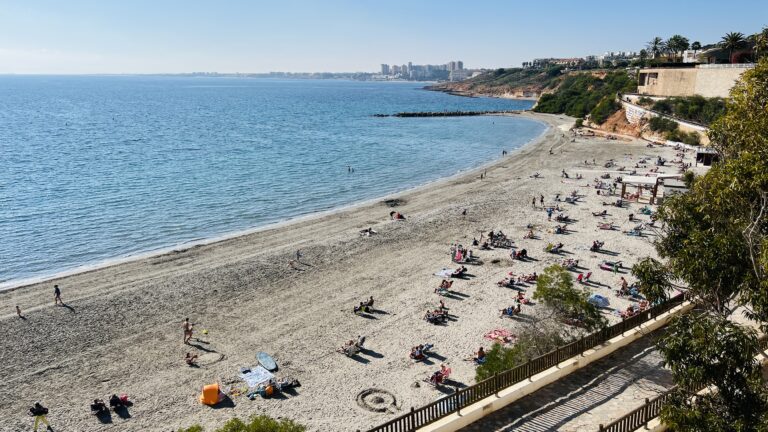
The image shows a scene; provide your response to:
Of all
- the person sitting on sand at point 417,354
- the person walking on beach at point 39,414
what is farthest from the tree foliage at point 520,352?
the person walking on beach at point 39,414

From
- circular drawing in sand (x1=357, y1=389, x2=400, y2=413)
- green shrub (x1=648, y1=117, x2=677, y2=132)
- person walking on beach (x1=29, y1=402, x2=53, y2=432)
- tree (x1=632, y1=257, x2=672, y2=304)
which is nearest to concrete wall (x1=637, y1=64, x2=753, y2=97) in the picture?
green shrub (x1=648, y1=117, x2=677, y2=132)

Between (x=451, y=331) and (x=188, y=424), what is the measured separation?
427 inches

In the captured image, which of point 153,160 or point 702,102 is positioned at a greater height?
point 702,102

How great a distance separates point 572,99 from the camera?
459 feet

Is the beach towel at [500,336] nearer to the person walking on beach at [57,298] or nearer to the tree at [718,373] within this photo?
the tree at [718,373]

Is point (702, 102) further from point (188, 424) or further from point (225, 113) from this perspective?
point (225, 113)

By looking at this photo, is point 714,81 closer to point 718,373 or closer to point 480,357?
point 480,357

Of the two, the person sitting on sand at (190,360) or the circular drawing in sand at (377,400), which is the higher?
the person sitting on sand at (190,360)

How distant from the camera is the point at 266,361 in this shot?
66.9ft

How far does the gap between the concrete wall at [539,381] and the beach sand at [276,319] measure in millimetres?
4283

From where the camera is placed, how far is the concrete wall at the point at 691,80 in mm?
73812

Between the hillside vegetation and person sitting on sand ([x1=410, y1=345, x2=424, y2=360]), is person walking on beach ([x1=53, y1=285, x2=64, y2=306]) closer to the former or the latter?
person sitting on sand ([x1=410, y1=345, x2=424, y2=360])

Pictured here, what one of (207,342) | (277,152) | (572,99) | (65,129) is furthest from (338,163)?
(572,99)

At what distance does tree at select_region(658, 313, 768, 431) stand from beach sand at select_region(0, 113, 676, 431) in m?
9.69
